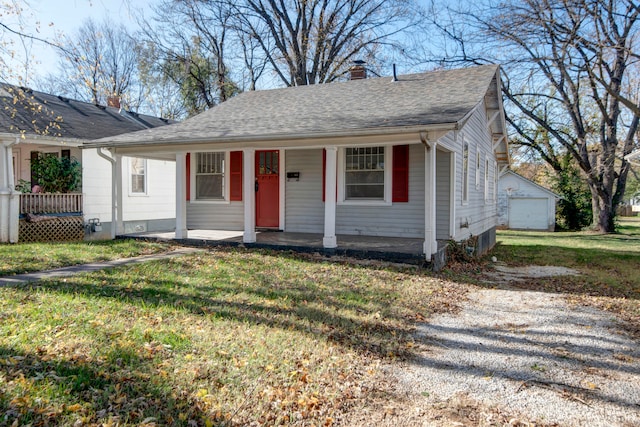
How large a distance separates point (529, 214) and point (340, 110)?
66.0 feet

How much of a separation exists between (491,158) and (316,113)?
779cm

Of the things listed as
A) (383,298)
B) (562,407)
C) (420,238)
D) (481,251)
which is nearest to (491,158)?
(481,251)

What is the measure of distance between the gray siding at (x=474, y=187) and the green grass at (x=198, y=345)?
12.7ft

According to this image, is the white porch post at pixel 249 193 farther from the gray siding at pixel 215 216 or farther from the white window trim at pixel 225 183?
the white window trim at pixel 225 183

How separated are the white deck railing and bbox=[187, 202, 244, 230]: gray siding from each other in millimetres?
3293

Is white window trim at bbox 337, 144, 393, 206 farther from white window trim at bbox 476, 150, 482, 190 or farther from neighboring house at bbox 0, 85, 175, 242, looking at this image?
neighboring house at bbox 0, 85, 175, 242

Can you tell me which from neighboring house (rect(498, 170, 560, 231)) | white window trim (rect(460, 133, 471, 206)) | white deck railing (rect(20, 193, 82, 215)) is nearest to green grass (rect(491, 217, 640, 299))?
white window trim (rect(460, 133, 471, 206))

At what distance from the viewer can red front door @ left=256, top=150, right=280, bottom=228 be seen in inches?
452

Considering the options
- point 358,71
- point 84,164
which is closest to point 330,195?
point 358,71

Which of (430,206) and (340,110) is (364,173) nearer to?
(340,110)

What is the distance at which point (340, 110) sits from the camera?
34.1 ft

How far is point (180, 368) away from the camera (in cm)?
348

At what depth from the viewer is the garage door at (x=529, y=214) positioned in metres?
→ 26.4

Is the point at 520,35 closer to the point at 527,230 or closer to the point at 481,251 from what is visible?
the point at 481,251
